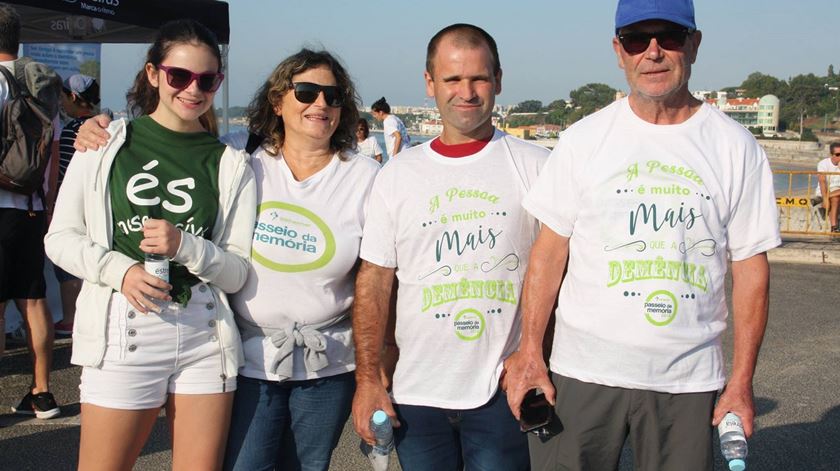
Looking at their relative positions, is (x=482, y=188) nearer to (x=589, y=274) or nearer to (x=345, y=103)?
(x=589, y=274)

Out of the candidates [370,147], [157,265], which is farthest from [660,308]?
[370,147]

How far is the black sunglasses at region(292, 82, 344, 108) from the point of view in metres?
2.85

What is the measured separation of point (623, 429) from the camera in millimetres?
2439

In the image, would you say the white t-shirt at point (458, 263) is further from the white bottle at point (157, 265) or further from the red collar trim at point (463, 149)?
the white bottle at point (157, 265)

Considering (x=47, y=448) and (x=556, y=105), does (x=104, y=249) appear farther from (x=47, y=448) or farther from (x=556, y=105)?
(x=556, y=105)

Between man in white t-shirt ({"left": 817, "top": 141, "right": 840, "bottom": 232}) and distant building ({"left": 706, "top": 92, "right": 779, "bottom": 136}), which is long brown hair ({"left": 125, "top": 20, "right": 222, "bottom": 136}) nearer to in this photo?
man in white t-shirt ({"left": 817, "top": 141, "right": 840, "bottom": 232})

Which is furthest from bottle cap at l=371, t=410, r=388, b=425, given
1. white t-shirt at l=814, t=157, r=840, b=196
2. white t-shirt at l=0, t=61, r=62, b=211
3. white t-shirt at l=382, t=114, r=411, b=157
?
white t-shirt at l=814, t=157, r=840, b=196

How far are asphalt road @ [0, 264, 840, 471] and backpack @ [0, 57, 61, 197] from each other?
1.41 m

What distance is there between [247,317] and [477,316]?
0.80 m

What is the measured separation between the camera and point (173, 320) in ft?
8.50

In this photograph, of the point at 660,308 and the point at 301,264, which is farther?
the point at 301,264

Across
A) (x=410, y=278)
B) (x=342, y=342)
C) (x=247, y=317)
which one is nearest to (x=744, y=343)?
(x=410, y=278)

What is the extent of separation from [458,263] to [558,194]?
40 cm

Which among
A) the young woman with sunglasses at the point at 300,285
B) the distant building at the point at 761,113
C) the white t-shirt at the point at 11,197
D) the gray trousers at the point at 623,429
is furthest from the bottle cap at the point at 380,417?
the distant building at the point at 761,113
